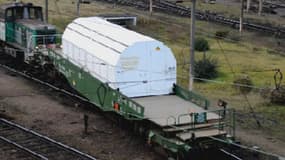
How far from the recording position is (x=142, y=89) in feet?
68.4

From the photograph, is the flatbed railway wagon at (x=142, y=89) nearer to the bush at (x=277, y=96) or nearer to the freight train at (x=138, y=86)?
the freight train at (x=138, y=86)

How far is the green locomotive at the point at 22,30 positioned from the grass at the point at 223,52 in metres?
7.21

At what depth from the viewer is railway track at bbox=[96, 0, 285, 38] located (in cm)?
4738

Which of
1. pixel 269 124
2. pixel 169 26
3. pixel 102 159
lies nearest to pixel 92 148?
pixel 102 159

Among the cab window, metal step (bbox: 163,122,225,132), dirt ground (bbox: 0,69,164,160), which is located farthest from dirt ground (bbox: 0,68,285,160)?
the cab window

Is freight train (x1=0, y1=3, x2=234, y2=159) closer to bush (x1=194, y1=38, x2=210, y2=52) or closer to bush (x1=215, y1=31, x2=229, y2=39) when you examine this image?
bush (x1=194, y1=38, x2=210, y2=52)

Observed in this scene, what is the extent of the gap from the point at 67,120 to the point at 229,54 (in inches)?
680

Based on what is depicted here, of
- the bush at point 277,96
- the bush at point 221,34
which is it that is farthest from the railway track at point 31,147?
the bush at point 221,34

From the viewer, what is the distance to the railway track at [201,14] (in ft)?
155

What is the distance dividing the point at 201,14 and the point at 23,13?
2555 cm

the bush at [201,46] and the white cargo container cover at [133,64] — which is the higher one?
the white cargo container cover at [133,64]

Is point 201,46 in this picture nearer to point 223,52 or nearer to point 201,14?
point 223,52

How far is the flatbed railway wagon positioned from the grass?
4.37 m

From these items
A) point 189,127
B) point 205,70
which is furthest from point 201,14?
point 189,127
